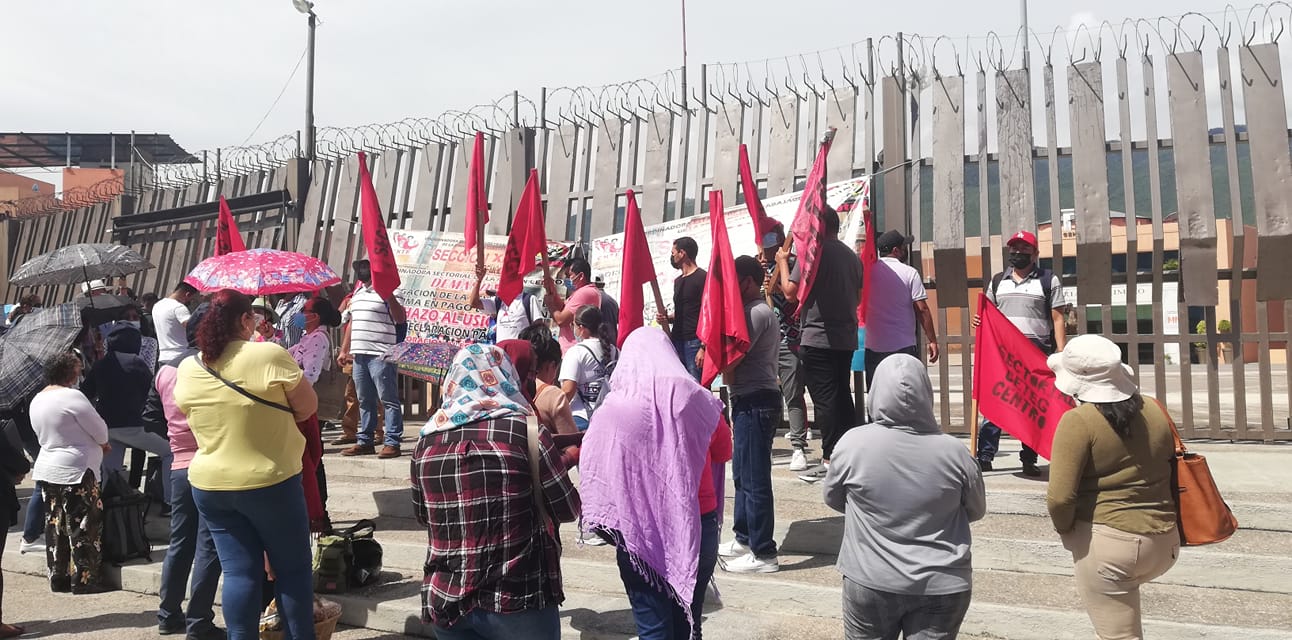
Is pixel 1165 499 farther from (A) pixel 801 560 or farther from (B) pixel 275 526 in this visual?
(B) pixel 275 526

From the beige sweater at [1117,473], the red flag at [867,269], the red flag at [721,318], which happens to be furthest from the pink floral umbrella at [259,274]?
the beige sweater at [1117,473]

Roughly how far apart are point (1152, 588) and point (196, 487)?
4.73 meters

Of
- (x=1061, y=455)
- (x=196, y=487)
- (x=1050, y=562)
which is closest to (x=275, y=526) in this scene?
(x=196, y=487)

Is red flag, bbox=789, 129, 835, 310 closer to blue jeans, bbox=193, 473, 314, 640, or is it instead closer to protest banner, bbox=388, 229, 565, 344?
protest banner, bbox=388, 229, 565, 344

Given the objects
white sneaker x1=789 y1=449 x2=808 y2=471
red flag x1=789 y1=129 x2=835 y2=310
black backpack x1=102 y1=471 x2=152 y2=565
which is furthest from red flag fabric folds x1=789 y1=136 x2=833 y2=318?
black backpack x1=102 y1=471 x2=152 y2=565

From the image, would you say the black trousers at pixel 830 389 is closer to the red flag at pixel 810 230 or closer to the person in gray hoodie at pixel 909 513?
the red flag at pixel 810 230

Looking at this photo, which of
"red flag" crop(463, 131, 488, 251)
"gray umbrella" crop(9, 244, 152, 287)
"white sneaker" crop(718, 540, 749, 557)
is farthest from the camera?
"red flag" crop(463, 131, 488, 251)

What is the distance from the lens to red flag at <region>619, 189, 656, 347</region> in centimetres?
740

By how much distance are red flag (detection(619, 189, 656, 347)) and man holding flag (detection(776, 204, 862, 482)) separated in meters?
1.06

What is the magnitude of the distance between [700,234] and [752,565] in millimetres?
4363

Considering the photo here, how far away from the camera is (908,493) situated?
3.56 metres

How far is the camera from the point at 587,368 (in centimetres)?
676

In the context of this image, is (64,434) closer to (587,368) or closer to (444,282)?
(587,368)

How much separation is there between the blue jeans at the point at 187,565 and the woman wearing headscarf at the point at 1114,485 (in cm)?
401
